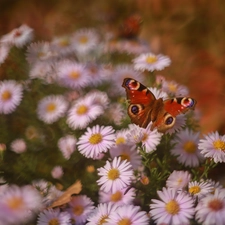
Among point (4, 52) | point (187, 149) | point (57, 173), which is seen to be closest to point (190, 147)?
point (187, 149)

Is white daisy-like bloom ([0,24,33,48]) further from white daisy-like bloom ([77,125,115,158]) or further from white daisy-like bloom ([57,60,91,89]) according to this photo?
white daisy-like bloom ([77,125,115,158])

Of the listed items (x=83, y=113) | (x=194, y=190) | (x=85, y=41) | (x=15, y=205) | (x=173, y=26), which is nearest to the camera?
(x=15, y=205)

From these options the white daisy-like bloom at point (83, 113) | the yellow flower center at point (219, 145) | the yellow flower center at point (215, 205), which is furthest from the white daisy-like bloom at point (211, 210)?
the white daisy-like bloom at point (83, 113)

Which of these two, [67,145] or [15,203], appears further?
[67,145]

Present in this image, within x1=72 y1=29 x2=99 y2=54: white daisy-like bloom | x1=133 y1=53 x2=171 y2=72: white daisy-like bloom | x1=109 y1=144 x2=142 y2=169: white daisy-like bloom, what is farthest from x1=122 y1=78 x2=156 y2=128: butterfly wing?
x1=72 y1=29 x2=99 y2=54: white daisy-like bloom

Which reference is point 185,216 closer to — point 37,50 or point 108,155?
point 108,155

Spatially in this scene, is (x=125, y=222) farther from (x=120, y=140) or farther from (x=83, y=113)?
(x=83, y=113)
